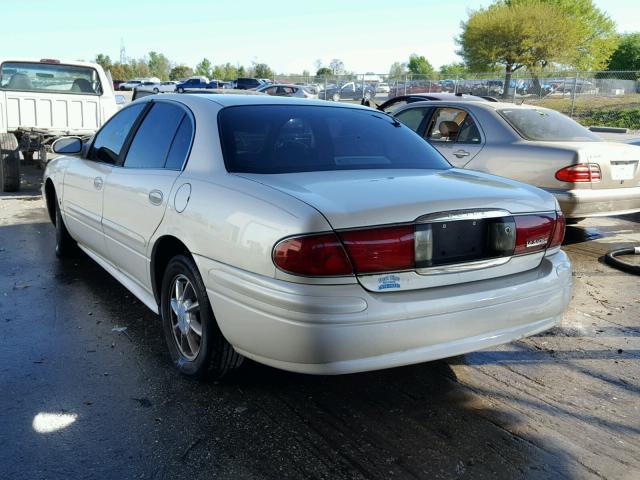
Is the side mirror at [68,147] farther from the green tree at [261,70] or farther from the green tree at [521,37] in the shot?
the green tree at [261,70]

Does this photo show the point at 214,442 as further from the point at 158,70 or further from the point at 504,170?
the point at 158,70

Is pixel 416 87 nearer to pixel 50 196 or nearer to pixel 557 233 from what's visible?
pixel 50 196

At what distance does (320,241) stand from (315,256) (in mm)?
68

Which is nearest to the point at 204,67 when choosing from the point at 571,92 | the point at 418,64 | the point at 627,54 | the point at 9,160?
the point at 418,64

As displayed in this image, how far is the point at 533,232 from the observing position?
10.5ft

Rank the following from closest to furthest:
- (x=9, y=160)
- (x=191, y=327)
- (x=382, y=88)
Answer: (x=191, y=327), (x=9, y=160), (x=382, y=88)

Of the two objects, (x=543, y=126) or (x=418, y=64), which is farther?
(x=418, y=64)

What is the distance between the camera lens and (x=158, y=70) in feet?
304

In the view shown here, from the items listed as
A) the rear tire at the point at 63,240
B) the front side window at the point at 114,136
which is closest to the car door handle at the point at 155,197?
the front side window at the point at 114,136

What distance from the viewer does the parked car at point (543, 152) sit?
6.19 metres

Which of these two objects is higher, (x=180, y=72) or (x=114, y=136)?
(x=180, y=72)

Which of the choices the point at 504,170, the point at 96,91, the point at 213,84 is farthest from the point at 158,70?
the point at 504,170

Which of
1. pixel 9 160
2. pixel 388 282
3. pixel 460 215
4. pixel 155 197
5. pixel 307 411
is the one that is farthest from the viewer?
pixel 9 160

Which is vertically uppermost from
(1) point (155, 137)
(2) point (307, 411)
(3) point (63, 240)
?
(1) point (155, 137)
